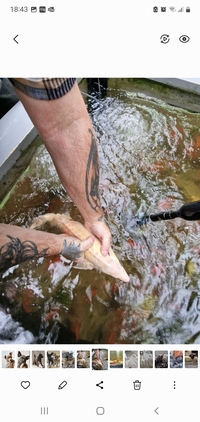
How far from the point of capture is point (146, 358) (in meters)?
0.64

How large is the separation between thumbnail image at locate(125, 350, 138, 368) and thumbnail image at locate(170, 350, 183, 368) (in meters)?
0.07

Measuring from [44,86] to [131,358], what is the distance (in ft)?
1.74

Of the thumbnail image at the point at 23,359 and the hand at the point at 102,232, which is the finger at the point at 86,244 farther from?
the thumbnail image at the point at 23,359

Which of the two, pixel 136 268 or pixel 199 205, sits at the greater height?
pixel 199 205

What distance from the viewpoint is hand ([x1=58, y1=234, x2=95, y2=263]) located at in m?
0.86

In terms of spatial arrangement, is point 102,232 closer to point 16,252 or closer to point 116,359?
point 16,252

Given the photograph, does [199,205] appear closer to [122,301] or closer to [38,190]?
[122,301]

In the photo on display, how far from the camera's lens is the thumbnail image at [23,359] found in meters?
0.63

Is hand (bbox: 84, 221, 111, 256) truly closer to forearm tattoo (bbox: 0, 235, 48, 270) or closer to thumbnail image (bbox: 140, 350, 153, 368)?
forearm tattoo (bbox: 0, 235, 48, 270)

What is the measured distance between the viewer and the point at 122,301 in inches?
35.0

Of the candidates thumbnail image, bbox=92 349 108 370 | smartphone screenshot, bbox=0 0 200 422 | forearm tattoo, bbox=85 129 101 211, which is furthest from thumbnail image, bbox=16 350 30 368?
forearm tattoo, bbox=85 129 101 211

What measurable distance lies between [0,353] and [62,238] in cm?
32
